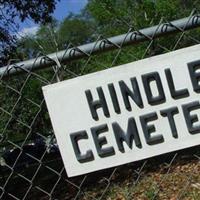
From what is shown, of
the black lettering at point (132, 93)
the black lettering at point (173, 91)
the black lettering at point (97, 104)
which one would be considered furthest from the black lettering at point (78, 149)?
the black lettering at point (173, 91)

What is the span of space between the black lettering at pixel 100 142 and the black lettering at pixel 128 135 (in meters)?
0.05

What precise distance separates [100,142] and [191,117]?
17.7 inches

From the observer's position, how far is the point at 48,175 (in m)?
12.7

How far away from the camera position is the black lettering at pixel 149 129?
109 inches

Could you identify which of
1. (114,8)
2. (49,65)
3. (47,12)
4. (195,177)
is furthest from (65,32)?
(49,65)

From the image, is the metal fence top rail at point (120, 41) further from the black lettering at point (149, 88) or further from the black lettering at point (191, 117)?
the black lettering at point (191, 117)

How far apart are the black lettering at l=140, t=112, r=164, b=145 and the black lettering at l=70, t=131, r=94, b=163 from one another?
0.92ft

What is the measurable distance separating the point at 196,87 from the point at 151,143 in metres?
0.34

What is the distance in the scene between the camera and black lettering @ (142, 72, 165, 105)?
275cm

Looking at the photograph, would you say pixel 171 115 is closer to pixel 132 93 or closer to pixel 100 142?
pixel 132 93

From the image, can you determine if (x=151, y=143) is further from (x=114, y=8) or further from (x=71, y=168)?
(x=114, y=8)

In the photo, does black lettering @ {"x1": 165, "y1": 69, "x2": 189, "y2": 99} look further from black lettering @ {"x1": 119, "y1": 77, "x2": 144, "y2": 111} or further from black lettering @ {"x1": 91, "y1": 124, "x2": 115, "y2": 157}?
black lettering @ {"x1": 91, "y1": 124, "x2": 115, "y2": 157}

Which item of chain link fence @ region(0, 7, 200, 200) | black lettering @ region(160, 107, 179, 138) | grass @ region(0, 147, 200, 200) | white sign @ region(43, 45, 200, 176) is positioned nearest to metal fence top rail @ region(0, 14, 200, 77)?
chain link fence @ region(0, 7, 200, 200)

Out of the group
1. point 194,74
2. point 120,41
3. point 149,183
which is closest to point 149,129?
point 194,74
